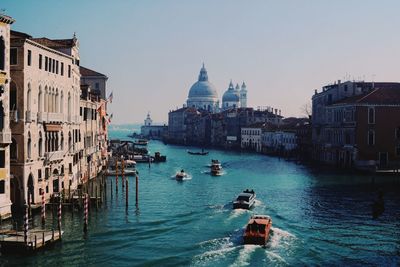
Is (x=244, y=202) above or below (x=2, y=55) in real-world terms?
below

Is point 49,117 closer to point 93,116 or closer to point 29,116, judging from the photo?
point 29,116

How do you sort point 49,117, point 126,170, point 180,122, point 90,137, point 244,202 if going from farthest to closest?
1. point 180,122
2. point 126,170
3. point 90,137
4. point 244,202
5. point 49,117

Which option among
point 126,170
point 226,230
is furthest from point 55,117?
point 126,170

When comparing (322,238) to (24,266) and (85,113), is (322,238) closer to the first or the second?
(24,266)

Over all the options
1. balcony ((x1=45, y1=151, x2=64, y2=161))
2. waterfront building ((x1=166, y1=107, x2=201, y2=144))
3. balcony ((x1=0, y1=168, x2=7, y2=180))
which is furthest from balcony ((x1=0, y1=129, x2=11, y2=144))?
waterfront building ((x1=166, y1=107, x2=201, y2=144))

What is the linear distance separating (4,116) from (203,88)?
168110 millimetres

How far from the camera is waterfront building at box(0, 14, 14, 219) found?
23.9 m

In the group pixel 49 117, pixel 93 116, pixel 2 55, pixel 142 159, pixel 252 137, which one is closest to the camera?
pixel 2 55

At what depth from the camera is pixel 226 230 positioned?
81.3 feet

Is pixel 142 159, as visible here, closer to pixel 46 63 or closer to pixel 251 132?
pixel 251 132

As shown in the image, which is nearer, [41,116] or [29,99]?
[29,99]

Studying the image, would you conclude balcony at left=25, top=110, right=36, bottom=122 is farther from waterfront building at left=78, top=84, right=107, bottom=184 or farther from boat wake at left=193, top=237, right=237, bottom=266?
boat wake at left=193, top=237, right=237, bottom=266

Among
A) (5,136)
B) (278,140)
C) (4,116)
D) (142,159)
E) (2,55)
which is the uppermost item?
(2,55)

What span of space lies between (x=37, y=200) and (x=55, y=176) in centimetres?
317
